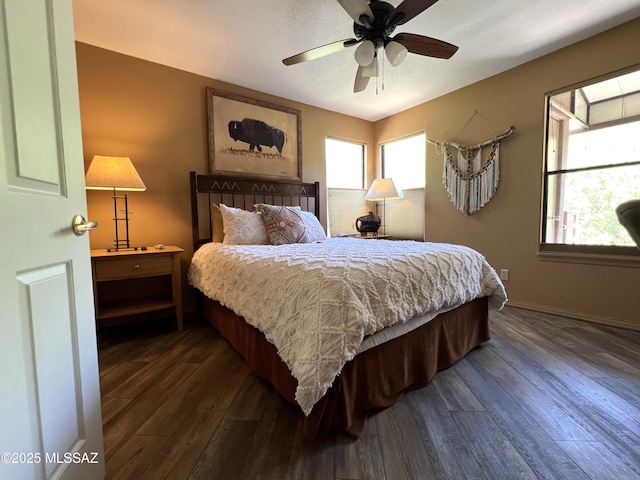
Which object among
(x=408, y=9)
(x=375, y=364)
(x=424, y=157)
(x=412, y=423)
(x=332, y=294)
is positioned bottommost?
(x=412, y=423)

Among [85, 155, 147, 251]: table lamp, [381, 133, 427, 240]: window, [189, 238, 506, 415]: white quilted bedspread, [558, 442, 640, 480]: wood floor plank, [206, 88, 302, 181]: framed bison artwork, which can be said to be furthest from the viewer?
[381, 133, 427, 240]: window

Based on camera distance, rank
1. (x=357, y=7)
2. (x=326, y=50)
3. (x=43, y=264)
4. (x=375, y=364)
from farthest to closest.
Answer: (x=326, y=50)
(x=357, y=7)
(x=375, y=364)
(x=43, y=264)

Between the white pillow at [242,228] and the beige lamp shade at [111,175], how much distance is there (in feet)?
2.49

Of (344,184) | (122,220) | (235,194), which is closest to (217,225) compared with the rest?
(235,194)

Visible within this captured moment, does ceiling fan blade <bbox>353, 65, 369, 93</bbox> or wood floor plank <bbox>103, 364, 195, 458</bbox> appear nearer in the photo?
wood floor plank <bbox>103, 364, 195, 458</bbox>

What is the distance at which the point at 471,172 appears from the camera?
10.9 feet

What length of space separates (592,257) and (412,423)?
8.49 ft

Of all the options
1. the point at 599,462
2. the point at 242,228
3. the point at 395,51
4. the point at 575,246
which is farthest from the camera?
the point at 575,246

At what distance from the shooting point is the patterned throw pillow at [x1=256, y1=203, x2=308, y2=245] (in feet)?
8.41

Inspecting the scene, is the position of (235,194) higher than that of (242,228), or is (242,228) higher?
(235,194)

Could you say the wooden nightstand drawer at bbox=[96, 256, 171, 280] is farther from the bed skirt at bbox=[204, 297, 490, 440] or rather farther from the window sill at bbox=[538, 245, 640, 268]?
the window sill at bbox=[538, 245, 640, 268]

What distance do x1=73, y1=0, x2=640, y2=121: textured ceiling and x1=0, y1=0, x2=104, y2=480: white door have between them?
61.7 inches

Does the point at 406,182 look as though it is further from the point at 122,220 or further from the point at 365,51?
the point at 122,220

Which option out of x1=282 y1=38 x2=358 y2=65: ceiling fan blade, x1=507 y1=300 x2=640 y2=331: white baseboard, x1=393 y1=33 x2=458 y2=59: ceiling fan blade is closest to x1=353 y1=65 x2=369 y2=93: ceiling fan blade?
x1=282 y1=38 x2=358 y2=65: ceiling fan blade
